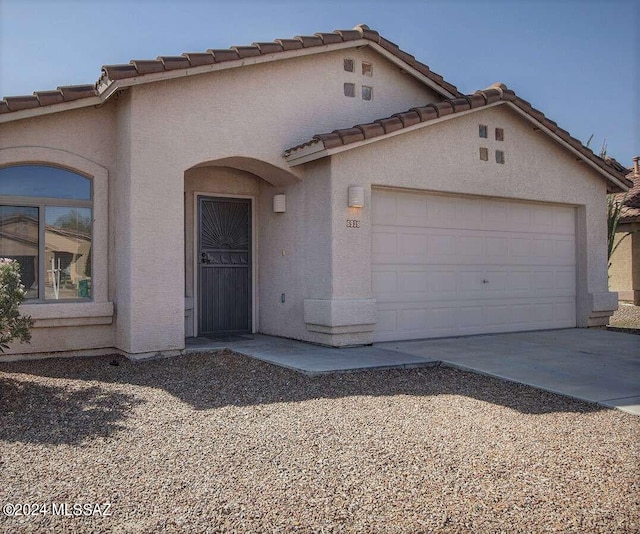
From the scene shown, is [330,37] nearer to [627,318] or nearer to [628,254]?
[627,318]

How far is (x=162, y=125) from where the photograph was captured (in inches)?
338

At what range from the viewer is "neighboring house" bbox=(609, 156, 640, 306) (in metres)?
17.6

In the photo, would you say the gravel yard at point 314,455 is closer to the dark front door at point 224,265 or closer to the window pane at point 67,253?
the window pane at point 67,253

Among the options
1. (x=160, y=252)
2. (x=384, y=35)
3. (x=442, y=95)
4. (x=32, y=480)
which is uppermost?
(x=384, y=35)

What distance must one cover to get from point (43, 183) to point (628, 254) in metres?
16.4

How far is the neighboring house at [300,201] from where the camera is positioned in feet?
27.7

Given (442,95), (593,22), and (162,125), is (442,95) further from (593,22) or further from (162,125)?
(162,125)

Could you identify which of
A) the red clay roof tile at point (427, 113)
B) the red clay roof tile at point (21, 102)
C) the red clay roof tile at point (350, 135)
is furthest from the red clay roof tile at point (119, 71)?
the red clay roof tile at point (427, 113)

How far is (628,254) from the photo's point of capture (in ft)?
60.4

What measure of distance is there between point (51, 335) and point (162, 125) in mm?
3271

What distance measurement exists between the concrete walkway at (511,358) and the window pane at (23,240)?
2365mm

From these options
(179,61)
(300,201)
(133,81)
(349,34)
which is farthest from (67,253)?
(349,34)

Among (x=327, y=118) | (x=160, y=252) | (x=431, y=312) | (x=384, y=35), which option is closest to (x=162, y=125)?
(x=160, y=252)

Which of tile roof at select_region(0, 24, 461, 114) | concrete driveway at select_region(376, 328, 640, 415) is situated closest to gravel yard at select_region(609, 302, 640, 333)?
concrete driveway at select_region(376, 328, 640, 415)
